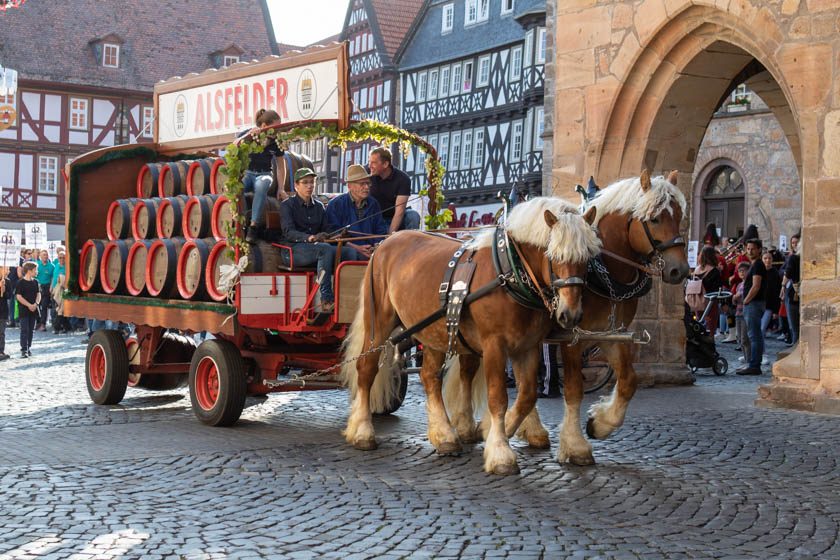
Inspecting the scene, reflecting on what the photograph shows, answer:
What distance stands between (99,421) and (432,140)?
3875 centimetres

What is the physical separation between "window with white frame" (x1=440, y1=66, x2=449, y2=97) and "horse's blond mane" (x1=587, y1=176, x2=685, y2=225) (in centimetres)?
4023

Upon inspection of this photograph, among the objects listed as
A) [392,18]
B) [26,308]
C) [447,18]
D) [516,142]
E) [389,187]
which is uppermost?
[392,18]

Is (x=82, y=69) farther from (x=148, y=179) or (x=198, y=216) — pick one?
(x=198, y=216)

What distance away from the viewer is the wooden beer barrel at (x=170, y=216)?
10891 millimetres

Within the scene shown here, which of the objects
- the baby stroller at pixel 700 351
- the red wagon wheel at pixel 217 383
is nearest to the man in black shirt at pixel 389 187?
the red wagon wheel at pixel 217 383

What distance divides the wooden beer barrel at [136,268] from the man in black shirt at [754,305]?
302 inches

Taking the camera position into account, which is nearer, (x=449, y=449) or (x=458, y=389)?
(x=449, y=449)

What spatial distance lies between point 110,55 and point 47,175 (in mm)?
6001

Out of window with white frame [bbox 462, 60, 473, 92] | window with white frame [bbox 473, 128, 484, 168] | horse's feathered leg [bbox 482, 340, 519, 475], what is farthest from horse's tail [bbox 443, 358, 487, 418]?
window with white frame [bbox 462, 60, 473, 92]

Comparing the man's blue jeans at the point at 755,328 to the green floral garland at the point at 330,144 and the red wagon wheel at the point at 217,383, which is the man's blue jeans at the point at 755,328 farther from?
the red wagon wheel at the point at 217,383

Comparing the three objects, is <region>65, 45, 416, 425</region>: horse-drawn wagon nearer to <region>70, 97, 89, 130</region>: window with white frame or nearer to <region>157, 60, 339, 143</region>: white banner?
<region>157, 60, 339, 143</region>: white banner

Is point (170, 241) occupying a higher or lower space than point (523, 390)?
higher

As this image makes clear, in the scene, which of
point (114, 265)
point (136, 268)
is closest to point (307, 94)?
point (136, 268)

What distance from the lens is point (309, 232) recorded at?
995 centimetres
